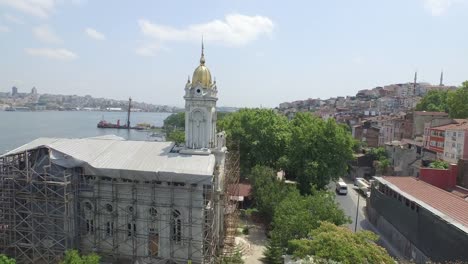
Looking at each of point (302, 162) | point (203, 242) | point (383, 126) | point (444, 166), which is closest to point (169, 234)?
point (203, 242)

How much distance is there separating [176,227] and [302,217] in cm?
838

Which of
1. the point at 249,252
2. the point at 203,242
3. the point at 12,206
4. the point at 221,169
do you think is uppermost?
the point at 221,169

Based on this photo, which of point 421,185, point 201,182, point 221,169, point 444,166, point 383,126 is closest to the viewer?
point 201,182

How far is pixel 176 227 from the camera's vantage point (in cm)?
2309

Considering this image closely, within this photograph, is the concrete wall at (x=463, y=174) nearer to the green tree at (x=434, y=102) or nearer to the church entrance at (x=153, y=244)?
the church entrance at (x=153, y=244)

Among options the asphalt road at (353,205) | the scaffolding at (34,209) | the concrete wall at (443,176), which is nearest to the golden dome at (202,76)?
the scaffolding at (34,209)

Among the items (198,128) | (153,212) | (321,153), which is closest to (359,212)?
(321,153)

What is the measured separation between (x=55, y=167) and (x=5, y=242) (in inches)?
253

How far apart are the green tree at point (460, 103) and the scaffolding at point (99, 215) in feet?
157

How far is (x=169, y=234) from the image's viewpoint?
23.1 meters

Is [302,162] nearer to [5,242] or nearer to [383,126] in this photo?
[5,242]

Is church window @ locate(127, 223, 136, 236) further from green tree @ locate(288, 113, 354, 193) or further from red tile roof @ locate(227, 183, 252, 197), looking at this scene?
green tree @ locate(288, 113, 354, 193)

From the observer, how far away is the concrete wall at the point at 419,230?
19.7 meters

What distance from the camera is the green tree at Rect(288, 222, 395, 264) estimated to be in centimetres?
1603
